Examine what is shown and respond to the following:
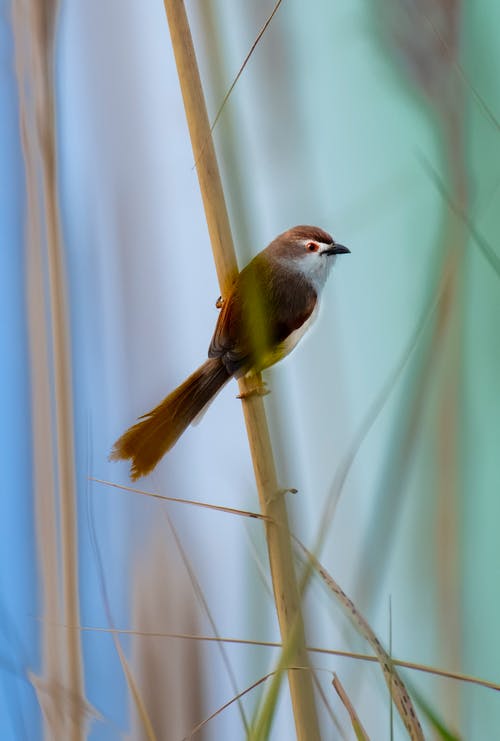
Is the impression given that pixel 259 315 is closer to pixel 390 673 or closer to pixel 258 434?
pixel 258 434

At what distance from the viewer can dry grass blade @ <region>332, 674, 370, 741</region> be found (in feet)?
1.15

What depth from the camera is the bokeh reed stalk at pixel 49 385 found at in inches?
16.4

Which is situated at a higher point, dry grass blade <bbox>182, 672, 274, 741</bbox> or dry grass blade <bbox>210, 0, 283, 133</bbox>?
dry grass blade <bbox>210, 0, 283, 133</bbox>

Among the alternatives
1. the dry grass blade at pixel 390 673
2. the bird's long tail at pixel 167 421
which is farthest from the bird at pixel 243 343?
the dry grass blade at pixel 390 673

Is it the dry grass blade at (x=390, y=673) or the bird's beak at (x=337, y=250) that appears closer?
the dry grass blade at (x=390, y=673)

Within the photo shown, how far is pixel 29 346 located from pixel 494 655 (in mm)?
297

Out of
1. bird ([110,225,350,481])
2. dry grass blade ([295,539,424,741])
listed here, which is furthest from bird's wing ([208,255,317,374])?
dry grass blade ([295,539,424,741])

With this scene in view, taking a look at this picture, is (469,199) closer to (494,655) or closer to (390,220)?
(390,220)

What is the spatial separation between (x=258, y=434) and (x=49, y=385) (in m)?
0.13

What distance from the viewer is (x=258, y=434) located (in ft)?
Answer: 1.23

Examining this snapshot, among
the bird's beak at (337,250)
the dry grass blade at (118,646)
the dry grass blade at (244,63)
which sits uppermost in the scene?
the dry grass blade at (244,63)

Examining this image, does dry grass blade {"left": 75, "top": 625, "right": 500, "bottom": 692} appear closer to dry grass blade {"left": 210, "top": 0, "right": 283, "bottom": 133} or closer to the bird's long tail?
the bird's long tail

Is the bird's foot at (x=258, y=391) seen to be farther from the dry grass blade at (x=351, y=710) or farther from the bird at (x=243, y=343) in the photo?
the dry grass blade at (x=351, y=710)

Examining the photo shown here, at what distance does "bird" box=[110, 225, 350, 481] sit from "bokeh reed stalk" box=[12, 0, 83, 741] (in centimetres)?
4
